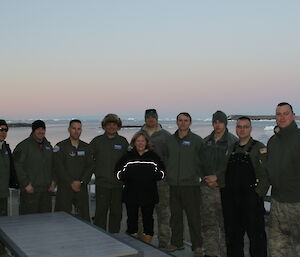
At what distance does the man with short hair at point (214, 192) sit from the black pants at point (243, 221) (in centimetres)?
26

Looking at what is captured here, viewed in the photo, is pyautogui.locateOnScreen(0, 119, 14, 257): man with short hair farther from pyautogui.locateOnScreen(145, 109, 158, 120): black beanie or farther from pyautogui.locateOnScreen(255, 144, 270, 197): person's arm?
pyautogui.locateOnScreen(255, 144, 270, 197): person's arm

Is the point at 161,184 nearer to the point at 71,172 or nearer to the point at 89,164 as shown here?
the point at 89,164

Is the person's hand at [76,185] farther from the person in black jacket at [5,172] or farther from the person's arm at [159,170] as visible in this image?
the person's arm at [159,170]

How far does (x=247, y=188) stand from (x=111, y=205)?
2.44 m

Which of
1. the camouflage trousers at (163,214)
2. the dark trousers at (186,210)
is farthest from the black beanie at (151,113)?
the dark trousers at (186,210)

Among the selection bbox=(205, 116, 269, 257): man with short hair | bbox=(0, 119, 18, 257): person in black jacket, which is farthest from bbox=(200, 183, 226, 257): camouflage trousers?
bbox=(0, 119, 18, 257): person in black jacket

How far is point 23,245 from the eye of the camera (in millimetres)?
4191

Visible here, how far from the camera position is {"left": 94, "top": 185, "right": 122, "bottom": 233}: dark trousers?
6531 millimetres

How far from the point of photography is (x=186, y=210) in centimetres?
598

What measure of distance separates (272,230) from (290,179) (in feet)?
2.13

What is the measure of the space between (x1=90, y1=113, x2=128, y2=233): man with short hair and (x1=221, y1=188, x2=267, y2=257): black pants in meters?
1.91

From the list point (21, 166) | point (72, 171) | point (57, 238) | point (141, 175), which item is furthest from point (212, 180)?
point (21, 166)

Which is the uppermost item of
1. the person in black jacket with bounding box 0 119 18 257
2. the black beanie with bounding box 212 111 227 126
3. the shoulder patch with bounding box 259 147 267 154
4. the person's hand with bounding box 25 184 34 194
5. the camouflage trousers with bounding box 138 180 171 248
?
the black beanie with bounding box 212 111 227 126

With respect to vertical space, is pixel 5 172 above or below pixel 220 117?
below
